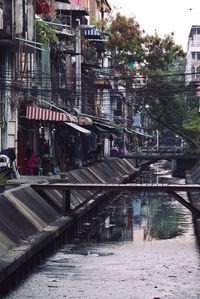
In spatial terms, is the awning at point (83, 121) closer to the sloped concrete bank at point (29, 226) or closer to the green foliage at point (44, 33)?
the green foliage at point (44, 33)

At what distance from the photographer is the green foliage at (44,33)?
37188 mm

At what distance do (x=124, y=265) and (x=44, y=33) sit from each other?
19256 millimetres

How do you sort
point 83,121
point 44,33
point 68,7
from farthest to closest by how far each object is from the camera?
1. point 68,7
2. point 83,121
3. point 44,33

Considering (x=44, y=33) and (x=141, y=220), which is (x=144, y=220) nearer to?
(x=141, y=220)

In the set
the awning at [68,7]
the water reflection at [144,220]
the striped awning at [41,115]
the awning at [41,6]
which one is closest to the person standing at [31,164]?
the striped awning at [41,115]

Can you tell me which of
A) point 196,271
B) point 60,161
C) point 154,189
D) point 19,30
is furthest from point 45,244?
point 60,161

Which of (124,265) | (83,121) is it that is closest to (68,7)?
(83,121)

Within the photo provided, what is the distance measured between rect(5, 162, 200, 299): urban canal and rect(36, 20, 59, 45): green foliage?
32.5ft

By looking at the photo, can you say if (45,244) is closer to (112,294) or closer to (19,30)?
(112,294)

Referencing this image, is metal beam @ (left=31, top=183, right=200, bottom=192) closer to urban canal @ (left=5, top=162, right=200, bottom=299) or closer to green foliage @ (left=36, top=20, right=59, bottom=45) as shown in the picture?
urban canal @ (left=5, top=162, right=200, bottom=299)

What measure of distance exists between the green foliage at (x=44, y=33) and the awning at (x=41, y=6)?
1138mm

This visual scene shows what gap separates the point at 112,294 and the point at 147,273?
2.73m

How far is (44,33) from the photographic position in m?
37.6

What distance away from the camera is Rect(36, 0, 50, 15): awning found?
3881 cm
